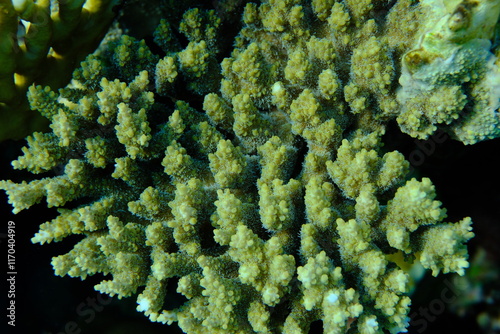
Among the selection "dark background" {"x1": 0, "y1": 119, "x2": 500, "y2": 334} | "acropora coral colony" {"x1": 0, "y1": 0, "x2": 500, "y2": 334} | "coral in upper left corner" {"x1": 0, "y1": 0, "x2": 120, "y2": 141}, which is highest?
"coral in upper left corner" {"x1": 0, "y1": 0, "x2": 120, "y2": 141}

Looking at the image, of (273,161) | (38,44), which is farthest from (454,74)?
(38,44)

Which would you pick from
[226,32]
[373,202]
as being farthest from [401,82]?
[226,32]

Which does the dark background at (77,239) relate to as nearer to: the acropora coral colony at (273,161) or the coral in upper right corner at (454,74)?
the coral in upper right corner at (454,74)

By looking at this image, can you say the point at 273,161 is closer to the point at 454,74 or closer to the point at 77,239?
the point at 454,74

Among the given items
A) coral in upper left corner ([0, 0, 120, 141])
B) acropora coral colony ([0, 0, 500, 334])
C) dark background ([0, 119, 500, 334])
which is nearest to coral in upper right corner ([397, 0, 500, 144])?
acropora coral colony ([0, 0, 500, 334])

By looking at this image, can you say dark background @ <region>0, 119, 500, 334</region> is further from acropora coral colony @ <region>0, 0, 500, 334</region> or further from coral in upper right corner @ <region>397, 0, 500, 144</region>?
acropora coral colony @ <region>0, 0, 500, 334</region>

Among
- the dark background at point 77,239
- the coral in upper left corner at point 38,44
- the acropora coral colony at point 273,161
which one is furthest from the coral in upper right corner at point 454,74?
the coral in upper left corner at point 38,44

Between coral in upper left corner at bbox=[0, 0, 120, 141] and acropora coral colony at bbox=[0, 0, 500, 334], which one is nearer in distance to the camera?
acropora coral colony at bbox=[0, 0, 500, 334]

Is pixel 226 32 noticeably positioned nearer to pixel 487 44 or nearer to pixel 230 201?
pixel 230 201
